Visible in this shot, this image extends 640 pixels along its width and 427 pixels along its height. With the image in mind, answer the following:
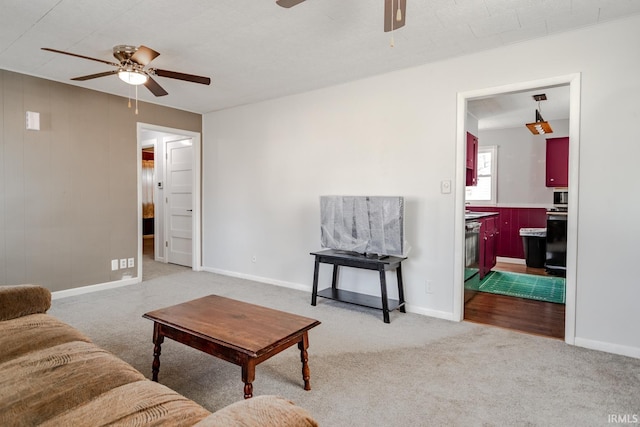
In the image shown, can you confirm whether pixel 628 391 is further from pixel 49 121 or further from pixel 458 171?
pixel 49 121

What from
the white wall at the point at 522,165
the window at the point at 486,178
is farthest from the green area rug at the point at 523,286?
the window at the point at 486,178

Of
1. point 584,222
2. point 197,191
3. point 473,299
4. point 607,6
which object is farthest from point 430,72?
point 197,191

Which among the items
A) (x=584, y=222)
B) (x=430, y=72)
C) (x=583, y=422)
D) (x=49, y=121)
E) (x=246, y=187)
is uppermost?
(x=430, y=72)

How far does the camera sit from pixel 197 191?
18.2ft

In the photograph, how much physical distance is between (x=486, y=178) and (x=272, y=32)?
552cm

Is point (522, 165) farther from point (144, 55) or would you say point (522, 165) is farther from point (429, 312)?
point (144, 55)

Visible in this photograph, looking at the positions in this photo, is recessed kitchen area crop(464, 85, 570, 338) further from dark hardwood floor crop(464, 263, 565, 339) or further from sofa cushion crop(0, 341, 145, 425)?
sofa cushion crop(0, 341, 145, 425)

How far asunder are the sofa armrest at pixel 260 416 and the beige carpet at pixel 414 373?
98 cm

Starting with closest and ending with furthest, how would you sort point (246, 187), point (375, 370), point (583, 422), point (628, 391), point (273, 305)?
point (583, 422) < point (628, 391) < point (375, 370) < point (273, 305) < point (246, 187)

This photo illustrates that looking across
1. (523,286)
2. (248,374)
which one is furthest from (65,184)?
(523,286)

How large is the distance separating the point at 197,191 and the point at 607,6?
5079 millimetres

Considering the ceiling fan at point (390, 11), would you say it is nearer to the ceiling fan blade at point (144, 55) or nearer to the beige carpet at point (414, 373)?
the ceiling fan blade at point (144, 55)

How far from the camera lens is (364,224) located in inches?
142

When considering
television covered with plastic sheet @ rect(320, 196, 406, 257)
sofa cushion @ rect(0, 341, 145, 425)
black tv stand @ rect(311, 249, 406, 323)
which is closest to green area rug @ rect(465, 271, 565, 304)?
black tv stand @ rect(311, 249, 406, 323)
